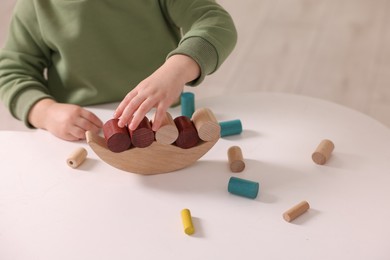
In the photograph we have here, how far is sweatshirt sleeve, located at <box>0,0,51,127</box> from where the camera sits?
2.84 feet

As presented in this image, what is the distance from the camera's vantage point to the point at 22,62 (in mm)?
908

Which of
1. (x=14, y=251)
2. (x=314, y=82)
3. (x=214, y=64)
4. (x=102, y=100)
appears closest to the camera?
(x=14, y=251)

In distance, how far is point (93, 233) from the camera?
1.87ft

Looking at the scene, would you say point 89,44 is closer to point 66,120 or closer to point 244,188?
point 66,120

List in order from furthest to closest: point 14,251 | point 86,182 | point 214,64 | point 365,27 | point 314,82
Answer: point 365,27 → point 314,82 → point 214,64 → point 86,182 → point 14,251

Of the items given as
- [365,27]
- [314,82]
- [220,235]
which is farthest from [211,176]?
[365,27]

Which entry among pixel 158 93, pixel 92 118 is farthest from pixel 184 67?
pixel 92 118

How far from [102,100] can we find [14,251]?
1.28 feet

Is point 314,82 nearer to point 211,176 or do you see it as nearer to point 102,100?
point 102,100

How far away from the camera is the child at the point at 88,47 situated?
811 mm

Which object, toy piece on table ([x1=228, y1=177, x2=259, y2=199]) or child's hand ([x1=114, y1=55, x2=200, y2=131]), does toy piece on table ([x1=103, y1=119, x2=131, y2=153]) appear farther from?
toy piece on table ([x1=228, y1=177, x2=259, y2=199])

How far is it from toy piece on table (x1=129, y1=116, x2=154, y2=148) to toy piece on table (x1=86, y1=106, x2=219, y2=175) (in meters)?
0.01

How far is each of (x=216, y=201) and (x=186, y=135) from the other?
0.10 meters

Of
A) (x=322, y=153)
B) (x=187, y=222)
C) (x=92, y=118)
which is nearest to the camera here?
(x=187, y=222)
